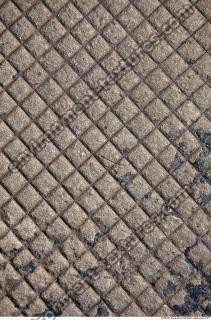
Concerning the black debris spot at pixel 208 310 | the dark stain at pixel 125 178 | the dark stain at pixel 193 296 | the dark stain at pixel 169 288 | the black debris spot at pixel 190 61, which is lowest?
the black debris spot at pixel 208 310

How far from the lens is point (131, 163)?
114 inches

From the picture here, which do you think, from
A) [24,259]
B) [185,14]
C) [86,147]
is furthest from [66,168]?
[185,14]

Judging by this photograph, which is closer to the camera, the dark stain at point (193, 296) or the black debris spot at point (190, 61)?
the dark stain at point (193, 296)

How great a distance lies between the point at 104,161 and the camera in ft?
9.48

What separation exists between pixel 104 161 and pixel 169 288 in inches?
37.5

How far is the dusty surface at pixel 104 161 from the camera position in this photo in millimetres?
2824

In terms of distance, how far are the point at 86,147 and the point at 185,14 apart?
3.82ft

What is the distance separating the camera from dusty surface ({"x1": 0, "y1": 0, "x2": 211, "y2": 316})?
2.82 meters

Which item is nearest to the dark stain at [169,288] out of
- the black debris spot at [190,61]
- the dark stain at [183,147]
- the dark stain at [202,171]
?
the dark stain at [202,171]

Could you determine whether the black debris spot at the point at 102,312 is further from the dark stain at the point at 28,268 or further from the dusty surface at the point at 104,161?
the dark stain at the point at 28,268

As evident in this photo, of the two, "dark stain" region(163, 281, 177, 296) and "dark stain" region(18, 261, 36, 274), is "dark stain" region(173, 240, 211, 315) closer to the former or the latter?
"dark stain" region(163, 281, 177, 296)

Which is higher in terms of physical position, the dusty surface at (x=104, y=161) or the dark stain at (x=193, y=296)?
the dusty surface at (x=104, y=161)

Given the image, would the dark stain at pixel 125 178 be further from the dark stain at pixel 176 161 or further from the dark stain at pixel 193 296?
the dark stain at pixel 193 296

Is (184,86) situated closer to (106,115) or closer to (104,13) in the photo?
(106,115)
